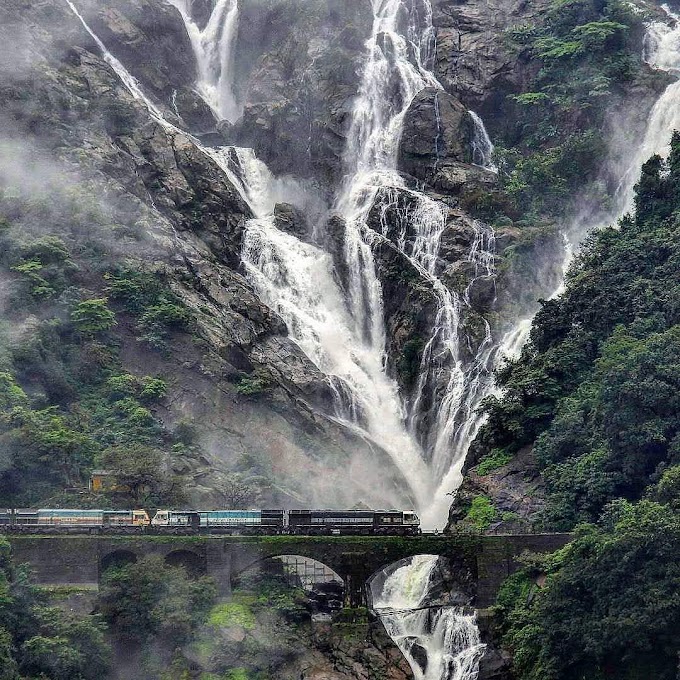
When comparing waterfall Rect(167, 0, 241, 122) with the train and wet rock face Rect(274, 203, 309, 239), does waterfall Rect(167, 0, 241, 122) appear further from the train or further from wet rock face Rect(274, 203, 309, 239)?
the train

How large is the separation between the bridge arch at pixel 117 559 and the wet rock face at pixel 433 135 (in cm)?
4339

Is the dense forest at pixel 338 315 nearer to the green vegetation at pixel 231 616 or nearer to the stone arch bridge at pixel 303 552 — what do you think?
the green vegetation at pixel 231 616

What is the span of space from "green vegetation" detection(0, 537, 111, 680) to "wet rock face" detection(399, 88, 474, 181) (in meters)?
48.8

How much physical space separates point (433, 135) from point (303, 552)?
42709 millimetres

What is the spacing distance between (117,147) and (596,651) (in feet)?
167

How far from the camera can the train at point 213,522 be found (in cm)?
6838

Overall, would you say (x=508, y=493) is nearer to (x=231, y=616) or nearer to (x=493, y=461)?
(x=493, y=461)

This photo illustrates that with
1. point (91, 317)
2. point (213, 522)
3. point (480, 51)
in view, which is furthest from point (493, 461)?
point (480, 51)

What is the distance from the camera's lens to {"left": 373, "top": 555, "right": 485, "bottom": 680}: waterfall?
6600cm

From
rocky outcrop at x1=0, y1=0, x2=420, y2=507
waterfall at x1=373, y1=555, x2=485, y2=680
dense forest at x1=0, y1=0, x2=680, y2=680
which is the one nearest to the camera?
dense forest at x1=0, y1=0, x2=680, y2=680

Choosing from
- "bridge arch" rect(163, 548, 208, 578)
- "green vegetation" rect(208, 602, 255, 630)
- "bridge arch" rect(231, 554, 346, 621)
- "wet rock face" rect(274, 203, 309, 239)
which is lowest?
"green vegetation" rect(208, 602, 255, 630)

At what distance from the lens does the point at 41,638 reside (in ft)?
197

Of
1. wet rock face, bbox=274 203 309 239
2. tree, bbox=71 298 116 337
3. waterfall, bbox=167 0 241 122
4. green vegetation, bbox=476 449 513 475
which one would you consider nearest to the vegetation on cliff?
wet rock face, bbox=274 203 309 239

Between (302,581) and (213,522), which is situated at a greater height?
(213,522)
